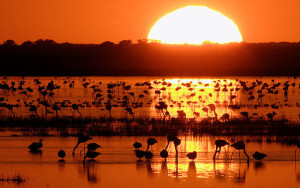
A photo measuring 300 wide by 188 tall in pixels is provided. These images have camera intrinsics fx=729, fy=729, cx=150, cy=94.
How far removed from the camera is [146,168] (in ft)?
42.7

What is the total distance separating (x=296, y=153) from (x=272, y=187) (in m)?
3.52

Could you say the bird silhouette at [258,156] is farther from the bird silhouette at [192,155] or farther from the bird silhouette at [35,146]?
the bird silhouette at [35,146]

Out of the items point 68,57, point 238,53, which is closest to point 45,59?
point 68,57

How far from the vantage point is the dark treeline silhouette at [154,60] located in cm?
5959

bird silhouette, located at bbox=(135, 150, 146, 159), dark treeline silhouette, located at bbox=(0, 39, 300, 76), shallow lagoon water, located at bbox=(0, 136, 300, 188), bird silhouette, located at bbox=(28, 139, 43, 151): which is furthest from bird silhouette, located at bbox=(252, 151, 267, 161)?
dark treeline silhouette, located at bbox=(0, 39, 300, 76)

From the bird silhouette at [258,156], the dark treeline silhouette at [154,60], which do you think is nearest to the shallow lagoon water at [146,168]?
the bird silhouette at [258,156]

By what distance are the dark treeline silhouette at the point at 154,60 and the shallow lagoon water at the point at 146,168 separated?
40.8 metres

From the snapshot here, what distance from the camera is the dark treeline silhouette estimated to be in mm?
59594

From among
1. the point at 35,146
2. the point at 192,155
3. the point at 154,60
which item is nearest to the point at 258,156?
the point at 192,155

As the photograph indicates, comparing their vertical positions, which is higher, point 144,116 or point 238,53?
point 238,53

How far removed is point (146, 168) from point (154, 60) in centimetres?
5773

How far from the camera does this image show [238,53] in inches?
3083

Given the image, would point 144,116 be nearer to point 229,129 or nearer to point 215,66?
point 229,129

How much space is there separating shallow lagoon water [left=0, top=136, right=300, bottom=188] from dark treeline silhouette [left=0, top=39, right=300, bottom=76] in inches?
1608
